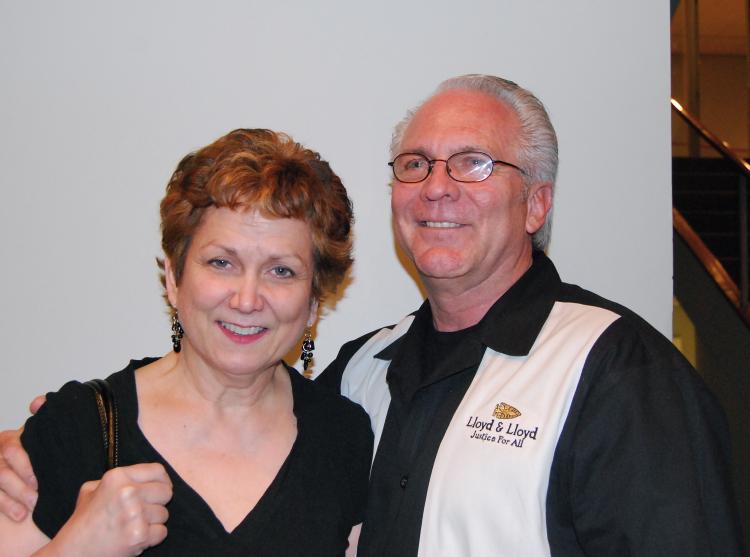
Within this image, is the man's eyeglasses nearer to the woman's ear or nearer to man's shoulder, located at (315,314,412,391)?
the woman's ear

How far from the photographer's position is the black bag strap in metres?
1.72

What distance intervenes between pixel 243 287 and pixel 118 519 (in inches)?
21.7

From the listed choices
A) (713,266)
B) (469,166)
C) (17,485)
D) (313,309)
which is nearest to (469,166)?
(469,166)

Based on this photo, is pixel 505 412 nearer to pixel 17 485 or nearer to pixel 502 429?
pixel 502 429

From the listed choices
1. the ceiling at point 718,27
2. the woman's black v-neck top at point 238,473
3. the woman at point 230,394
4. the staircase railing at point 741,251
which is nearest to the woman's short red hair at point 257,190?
the woman at point 230,394

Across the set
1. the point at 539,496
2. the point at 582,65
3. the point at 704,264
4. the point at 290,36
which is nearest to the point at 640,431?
the point at 539,496

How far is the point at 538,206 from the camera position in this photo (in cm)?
214

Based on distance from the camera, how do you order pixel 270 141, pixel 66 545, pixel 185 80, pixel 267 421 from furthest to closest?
pixel 185 80 < pixel 267 421 < pixel 270 141 < pixel 66 545

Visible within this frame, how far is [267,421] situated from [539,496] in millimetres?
697

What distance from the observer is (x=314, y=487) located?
1.93 m

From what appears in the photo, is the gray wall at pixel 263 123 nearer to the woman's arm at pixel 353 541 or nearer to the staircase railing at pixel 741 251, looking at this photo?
the woman's arm at pixel 353 541

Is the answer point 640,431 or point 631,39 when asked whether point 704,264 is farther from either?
point 640,431

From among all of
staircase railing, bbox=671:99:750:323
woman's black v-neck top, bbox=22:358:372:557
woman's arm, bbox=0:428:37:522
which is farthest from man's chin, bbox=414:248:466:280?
staircase railing, bbox=671:99:750:323

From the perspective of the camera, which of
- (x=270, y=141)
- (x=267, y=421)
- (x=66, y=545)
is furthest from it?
(x=267, y=421)
